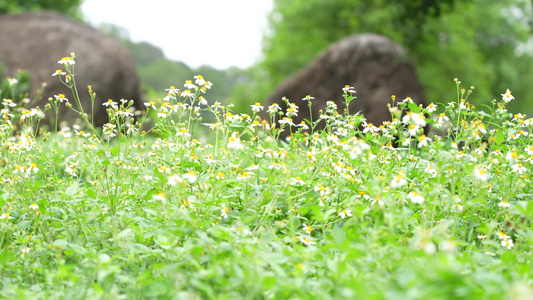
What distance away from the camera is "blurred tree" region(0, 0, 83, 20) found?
13.4m

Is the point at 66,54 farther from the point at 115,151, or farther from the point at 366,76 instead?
the point at 115,151

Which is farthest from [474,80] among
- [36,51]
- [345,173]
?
[345,173]

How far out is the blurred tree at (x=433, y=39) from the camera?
49.1ft

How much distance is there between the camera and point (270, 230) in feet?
7.61

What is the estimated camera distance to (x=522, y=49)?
22562 millimetres

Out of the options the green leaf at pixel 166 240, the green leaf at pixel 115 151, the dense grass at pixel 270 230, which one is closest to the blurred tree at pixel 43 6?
the dense grass at pixel 270 230

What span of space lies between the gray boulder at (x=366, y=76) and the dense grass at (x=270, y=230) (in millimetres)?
6666

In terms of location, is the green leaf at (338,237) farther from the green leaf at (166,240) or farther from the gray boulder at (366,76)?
the gray boulder at (366,76)

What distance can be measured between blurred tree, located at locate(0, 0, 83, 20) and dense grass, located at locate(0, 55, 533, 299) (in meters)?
12.4

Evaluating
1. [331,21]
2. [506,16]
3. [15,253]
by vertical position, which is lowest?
[15,253]

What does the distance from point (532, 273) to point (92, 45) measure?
9883mm

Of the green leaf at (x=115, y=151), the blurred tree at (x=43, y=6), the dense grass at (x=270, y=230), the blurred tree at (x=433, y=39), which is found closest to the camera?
the dense grass at (x=270, y=230)

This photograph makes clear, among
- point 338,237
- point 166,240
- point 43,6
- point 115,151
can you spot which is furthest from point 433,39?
point 166,240

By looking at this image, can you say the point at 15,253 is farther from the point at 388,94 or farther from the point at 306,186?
the point at 388,94
